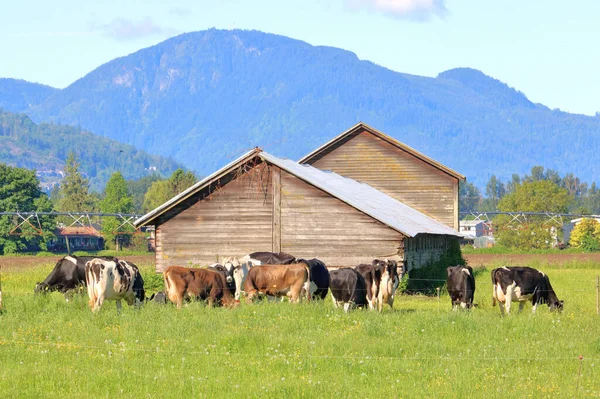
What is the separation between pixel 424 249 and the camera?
44.2 m

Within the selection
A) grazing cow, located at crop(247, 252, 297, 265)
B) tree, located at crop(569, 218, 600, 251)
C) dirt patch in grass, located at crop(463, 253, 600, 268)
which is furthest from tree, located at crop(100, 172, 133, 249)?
grazing cow, located at crop(247, 252, 297, 265)

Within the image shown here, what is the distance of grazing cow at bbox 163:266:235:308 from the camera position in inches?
1022

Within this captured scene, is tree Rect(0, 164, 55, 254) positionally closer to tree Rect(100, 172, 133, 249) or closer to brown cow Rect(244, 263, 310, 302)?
tree Rect(100, 172, 133, 249)

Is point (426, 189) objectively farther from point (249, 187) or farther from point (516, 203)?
point (516, 203)

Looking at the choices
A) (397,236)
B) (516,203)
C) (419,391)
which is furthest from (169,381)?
(516,203)

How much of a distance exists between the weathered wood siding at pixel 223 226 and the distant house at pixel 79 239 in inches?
3625

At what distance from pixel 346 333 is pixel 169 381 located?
5.33 metres

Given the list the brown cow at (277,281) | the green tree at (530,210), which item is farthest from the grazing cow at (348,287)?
the green tree at (530,210)

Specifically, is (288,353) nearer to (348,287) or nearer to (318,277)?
(348,287)

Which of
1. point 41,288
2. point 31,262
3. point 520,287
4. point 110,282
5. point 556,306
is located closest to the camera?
point 110,282

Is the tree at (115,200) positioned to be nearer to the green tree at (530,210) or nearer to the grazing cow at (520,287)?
the green tree at (530,210)

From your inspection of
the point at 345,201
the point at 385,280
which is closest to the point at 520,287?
the point at 385,280

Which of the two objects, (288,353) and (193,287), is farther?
(193,287)

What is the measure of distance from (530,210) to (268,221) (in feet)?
316
